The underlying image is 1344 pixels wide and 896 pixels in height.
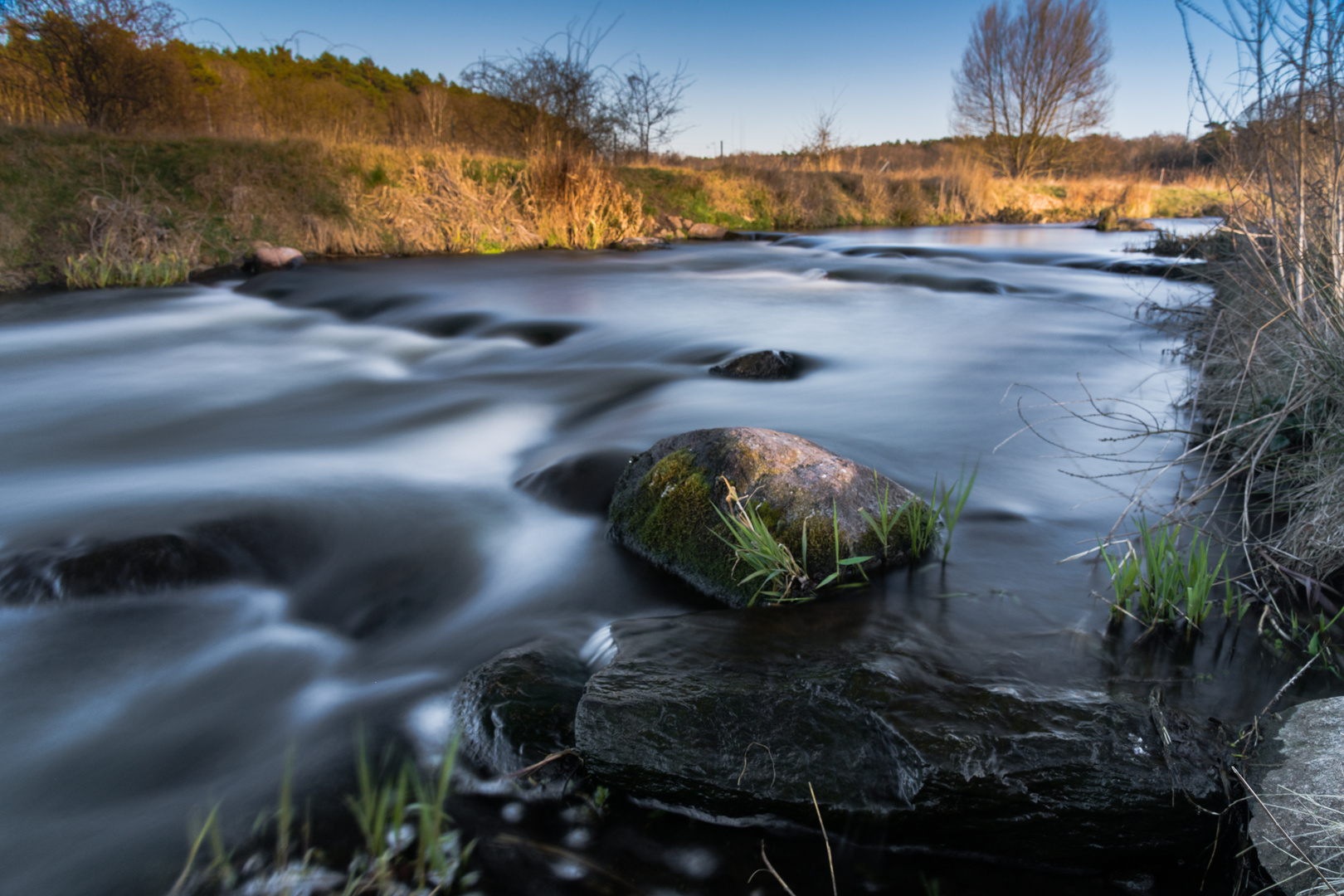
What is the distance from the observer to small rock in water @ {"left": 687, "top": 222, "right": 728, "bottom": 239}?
15.6 m

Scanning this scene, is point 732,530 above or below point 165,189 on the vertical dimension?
below

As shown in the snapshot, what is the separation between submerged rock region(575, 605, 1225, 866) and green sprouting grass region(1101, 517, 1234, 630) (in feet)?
1.75

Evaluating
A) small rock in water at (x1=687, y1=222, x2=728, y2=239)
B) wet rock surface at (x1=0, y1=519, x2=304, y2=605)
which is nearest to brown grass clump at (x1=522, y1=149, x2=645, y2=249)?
small rock in water at (x1=687, y1=222, x2=728, y2=239)

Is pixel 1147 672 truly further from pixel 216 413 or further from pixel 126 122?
pixel 126 122

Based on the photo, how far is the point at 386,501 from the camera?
3424 millimetres

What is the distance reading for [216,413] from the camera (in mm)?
4859

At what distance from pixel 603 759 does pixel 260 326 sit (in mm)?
7249

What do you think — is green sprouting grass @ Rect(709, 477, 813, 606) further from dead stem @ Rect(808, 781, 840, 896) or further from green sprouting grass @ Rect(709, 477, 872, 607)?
dead stem @ Rect(808, 781, 840, 896)

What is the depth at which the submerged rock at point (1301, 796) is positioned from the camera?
1218mm

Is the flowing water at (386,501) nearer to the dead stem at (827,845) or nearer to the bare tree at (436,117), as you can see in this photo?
the dead stem at (827,845)

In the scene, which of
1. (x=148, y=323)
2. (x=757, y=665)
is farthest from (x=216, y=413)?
(x=757, y=665)

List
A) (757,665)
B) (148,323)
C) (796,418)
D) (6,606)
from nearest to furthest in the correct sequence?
1. (757,665)
2. (6,606)
3. (796,418)
4. (148,323)

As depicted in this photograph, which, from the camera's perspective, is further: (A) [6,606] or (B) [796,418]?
(B) [796,418]

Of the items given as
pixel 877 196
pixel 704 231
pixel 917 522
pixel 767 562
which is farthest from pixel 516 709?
pixel 877 196
